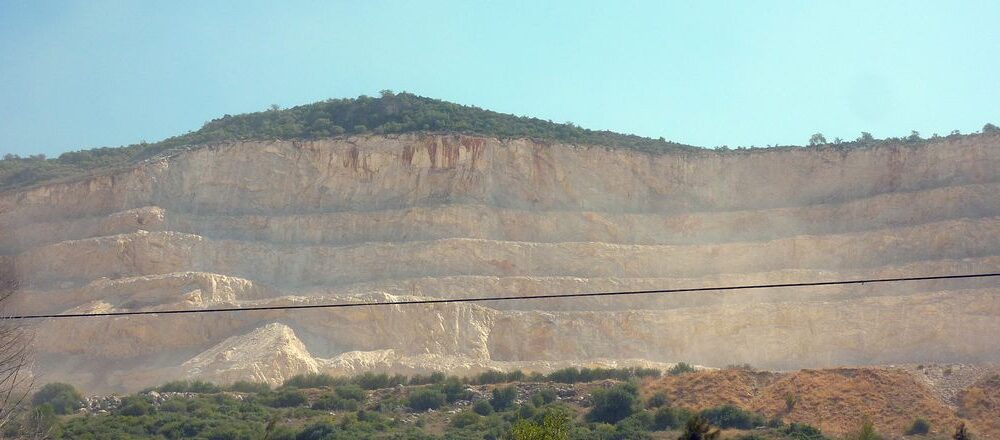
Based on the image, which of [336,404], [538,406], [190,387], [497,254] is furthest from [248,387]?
[497,254]

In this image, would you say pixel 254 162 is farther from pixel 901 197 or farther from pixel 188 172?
pixel 901 197

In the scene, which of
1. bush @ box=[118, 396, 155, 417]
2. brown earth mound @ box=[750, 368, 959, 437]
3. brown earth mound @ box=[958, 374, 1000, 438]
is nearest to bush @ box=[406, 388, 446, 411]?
bush @ box=[118, 396, 155, 417]

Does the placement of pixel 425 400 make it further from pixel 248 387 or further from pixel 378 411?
pixel 248 387

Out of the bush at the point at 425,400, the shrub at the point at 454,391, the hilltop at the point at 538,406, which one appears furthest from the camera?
the shrub at the point at 454,391

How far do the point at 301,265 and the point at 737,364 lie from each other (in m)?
14.2

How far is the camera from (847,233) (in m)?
41.5

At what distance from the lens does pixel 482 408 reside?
31641mm

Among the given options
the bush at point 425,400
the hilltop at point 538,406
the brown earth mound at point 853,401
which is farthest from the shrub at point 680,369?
the bush at point 425,400

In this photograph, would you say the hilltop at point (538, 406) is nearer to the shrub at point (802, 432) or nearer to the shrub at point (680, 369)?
the shrub at point (802, 432)

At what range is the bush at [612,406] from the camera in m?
30.8

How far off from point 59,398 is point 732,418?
17.7 m

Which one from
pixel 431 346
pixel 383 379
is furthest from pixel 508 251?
pixel 383 379

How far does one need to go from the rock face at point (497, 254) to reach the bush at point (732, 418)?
6639 mm

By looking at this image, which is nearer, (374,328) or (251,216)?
(374,328)
